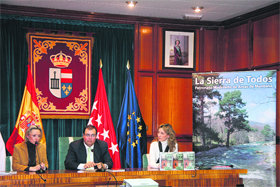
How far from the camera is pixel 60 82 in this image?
657 cm

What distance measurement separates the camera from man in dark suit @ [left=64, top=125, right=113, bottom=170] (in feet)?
16.3

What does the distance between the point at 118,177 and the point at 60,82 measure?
2792 mm

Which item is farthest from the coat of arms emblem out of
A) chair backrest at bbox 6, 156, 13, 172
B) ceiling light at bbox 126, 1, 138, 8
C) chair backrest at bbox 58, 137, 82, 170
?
chair backrest at bbox 6, 156, 13, 172

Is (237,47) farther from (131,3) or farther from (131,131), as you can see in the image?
(131,131)

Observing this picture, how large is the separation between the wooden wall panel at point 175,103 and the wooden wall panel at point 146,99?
5.7 inches

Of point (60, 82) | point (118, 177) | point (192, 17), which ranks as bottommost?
point (118, 177)

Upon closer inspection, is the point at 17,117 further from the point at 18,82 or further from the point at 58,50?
the point at 58,50

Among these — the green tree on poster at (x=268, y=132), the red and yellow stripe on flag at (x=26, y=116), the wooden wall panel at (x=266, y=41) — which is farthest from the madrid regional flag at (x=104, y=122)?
the wooden wall panel at (x=266, y=41)

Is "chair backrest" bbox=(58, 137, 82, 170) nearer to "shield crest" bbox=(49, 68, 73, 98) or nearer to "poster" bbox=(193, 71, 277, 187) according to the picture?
"shield crest" bbox=(49, 68, 73, 98)

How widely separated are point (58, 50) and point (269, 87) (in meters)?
3.38

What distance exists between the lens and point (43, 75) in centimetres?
651

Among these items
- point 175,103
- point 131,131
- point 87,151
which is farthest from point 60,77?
point 175,103

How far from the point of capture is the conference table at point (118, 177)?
3.92 meters

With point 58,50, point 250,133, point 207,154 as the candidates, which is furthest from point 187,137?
point 58,50
